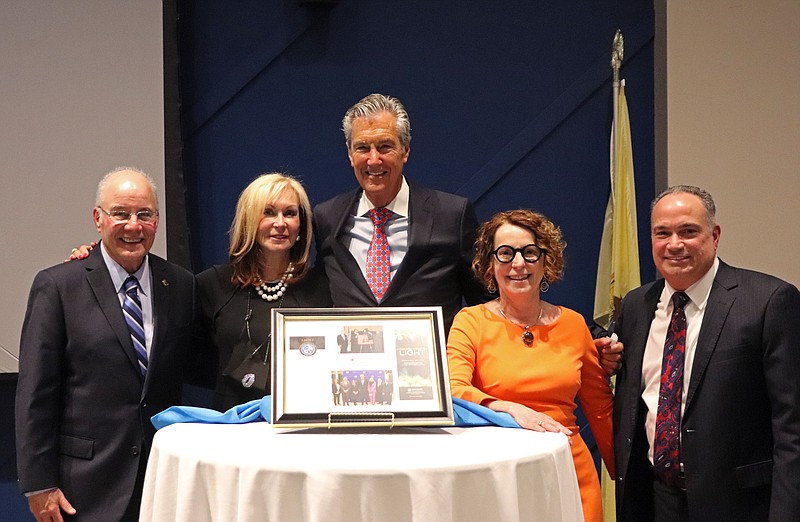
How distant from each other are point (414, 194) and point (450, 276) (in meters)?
0.31

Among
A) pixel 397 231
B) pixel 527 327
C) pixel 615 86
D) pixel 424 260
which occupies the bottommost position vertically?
pixel 527 327

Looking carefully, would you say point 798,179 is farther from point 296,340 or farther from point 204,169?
point 296,340

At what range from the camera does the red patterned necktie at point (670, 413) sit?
2561mm

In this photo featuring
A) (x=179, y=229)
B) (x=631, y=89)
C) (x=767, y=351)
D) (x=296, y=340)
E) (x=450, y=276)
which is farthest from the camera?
(x=631, y=89)

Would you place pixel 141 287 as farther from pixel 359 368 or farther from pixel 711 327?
pixel 711 327

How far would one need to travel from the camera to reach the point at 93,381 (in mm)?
2715

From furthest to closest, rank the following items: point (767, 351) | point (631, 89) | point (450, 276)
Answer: point (631, 89) < point (450, 276) < point (767, 351)

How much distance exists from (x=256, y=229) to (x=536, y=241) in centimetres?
95

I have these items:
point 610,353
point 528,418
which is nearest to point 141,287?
point 528,418

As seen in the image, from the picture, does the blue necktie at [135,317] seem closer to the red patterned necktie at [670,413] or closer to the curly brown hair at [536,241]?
the curly brown hair at [536,241]

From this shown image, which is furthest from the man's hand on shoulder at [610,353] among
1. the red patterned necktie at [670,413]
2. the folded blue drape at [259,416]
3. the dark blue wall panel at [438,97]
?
the dark blue wall panel at [438,97]

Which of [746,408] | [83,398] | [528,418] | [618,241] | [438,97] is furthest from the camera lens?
[438,97]

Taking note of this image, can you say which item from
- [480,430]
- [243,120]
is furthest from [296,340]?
[243,120]

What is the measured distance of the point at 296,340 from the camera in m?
→ 2.08
